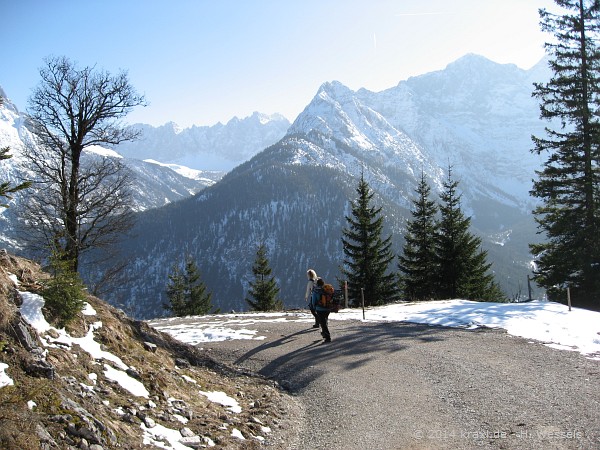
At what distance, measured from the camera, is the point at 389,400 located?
28.0 ft

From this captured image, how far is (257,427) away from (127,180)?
1536cm

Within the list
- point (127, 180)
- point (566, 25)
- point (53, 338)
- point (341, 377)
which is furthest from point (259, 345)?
point (566, 25)

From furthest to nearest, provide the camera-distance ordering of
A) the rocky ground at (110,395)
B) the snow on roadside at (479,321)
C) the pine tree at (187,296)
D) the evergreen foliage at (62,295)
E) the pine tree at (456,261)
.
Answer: the pine tree at (187,296) < the pine tree at (456,261) < the snow on roadside at (479,321) < the evergreen foliage at (62,295) < the rocky ground at (110,395)

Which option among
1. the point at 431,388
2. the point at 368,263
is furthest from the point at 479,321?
the point at 368,263

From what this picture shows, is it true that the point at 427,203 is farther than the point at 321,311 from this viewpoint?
Yes

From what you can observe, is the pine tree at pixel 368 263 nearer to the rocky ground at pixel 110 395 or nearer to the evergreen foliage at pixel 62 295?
the rocky ground at pixel 110 395

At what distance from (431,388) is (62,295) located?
7243 millimetres

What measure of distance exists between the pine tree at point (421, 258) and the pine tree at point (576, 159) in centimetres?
1331

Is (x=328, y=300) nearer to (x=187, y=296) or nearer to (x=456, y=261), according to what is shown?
(x=456, y=261)

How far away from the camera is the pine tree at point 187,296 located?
47.8m

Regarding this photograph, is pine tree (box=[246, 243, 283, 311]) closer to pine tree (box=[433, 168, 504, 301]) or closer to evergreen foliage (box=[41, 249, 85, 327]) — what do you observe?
pine tree (box=[433, 168, 504, 301])

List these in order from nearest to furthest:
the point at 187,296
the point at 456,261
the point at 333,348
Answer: the point at 333,348
the point at 456,261
the point at 187,296

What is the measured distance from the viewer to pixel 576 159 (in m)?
24.2

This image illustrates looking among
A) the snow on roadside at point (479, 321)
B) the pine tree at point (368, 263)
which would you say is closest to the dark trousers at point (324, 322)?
the snow on roadside at point (479, 321)
